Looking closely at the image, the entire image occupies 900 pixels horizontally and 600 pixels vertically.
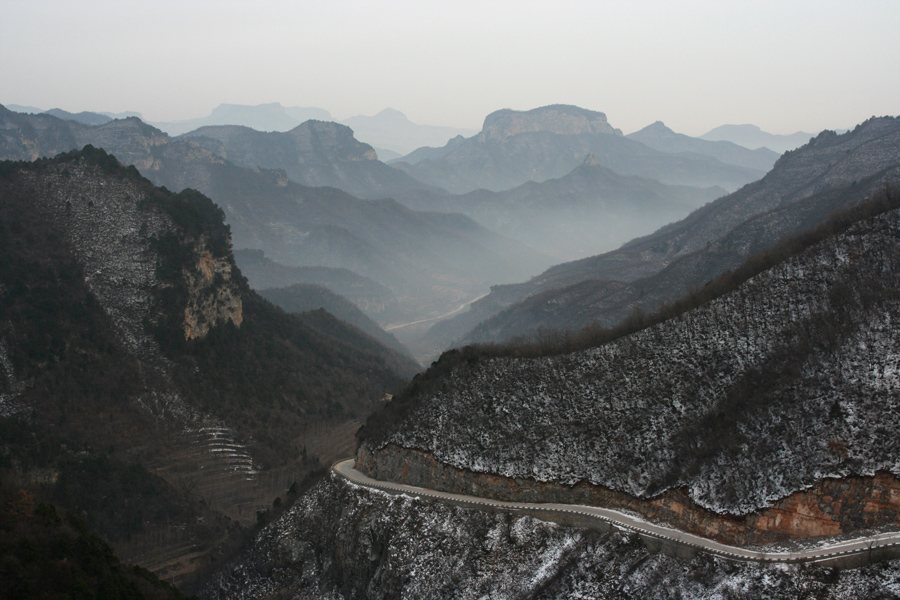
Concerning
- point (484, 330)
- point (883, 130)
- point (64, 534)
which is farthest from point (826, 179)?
point (64, 534)

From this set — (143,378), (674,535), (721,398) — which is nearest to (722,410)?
(721,398)

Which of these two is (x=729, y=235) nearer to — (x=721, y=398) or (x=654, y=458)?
(x=721, y=398)

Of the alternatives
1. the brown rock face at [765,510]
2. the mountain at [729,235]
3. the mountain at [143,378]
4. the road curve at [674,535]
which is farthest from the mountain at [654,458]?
the mountain at [729,235]

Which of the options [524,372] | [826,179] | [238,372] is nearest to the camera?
[524,372]

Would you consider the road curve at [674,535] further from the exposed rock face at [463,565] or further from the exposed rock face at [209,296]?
the exposed rock face at [209,296]

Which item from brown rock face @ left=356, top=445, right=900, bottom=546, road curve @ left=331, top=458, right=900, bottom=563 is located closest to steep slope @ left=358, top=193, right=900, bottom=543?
brown rock face @ left=356, top=445, right=900, bottom=546

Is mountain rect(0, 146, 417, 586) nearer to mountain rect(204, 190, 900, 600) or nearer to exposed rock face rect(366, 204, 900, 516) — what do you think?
mountain rect(204, 190, 900, 600)

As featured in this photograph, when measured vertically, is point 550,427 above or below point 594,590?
above

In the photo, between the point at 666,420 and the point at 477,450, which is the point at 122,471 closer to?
the point at 477,450
